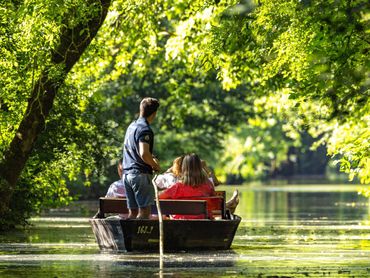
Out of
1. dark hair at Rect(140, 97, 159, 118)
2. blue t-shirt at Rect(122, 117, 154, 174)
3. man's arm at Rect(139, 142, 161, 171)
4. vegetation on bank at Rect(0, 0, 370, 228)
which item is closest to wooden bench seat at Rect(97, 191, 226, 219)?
blue t-shirt at Rect(122, 117, 154, 174)

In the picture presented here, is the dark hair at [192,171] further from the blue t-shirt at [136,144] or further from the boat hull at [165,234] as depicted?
the blue t-shirt at [136,144]

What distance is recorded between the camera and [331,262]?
17031 mm

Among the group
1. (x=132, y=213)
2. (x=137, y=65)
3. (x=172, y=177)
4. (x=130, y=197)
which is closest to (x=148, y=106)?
(x=130, y=197)

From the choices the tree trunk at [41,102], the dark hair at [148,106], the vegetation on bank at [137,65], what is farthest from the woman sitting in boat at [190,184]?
the tree trunk at [41,102]

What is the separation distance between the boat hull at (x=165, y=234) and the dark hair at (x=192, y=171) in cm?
80

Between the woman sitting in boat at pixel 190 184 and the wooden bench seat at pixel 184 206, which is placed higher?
the woman sitting in boat at pixel 190 184

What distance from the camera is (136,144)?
18.2 m

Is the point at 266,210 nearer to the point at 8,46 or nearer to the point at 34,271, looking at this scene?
the point at 8,46

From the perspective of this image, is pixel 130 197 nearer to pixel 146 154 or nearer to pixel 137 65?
pixel 146 154

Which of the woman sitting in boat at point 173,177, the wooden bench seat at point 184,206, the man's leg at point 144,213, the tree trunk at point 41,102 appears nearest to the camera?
the man's leg at point 144,213

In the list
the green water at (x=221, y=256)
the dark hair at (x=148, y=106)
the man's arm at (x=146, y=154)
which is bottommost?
the green water at (x=221, y=256)

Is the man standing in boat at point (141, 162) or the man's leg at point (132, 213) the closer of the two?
the man standing in boat at point (141, 162)

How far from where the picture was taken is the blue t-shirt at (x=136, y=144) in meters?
18.1

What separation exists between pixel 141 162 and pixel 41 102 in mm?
5865
